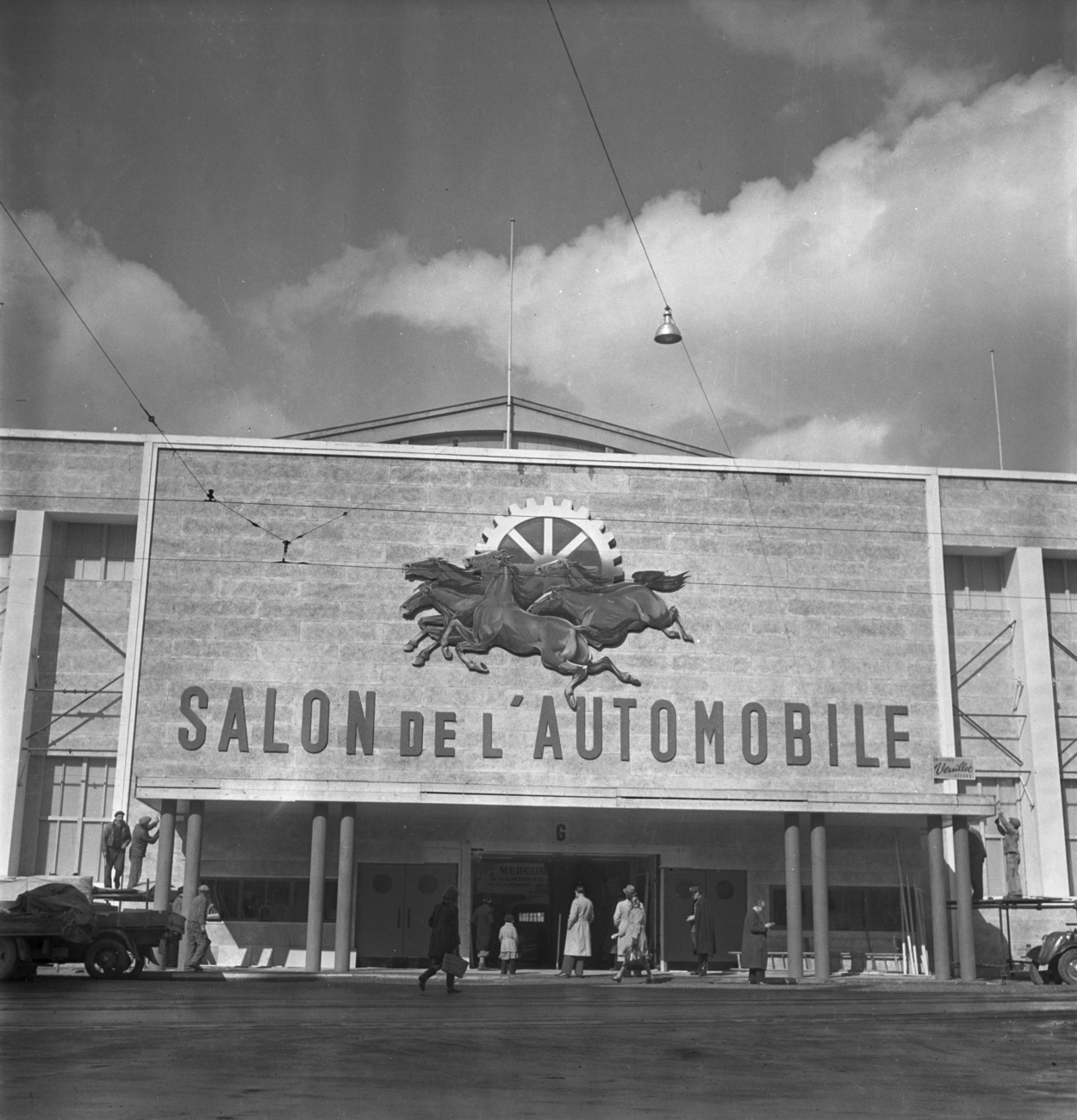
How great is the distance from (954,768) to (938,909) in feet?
10.3

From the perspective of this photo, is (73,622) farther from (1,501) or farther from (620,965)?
(620,965)

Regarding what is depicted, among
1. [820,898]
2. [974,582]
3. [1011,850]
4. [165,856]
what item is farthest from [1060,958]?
[165,856]

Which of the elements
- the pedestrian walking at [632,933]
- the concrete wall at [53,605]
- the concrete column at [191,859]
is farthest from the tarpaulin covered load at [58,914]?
the pedestrian walking at [632,933]

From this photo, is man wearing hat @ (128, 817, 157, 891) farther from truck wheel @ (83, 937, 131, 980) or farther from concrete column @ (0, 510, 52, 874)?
truck wheel @ (83, 937, 131, 980)

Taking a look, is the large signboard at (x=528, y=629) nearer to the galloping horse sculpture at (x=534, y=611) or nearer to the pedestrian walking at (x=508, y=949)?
the galloping horse sculpture at (x=534, y=611)

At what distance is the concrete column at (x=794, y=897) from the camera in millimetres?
28297

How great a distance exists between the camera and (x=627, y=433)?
143ft

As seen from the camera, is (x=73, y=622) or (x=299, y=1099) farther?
(x=73, y=622)

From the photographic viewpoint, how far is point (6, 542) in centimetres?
3303

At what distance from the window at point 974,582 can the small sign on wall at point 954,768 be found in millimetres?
4810

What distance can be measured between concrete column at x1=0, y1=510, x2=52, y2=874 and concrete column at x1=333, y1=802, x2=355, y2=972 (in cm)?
747

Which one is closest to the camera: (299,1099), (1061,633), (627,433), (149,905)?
(299,1099)

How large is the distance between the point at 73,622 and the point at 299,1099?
79.1ft

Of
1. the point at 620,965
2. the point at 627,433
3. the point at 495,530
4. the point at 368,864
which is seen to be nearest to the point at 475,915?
the point at 368,864
